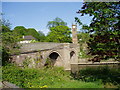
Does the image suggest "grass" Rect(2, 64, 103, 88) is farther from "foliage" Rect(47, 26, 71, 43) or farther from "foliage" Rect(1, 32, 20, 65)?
"foliage" Rect(47, 26, 71, 43)

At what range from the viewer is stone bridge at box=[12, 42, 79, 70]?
1431 cm

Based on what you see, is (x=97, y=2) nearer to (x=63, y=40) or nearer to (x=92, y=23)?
(x=92, y=23)

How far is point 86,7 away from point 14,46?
7.25 metres

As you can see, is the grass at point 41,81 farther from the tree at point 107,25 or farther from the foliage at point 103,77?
the tree at point 107,25

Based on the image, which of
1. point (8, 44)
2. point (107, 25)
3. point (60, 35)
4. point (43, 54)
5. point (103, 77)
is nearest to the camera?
point (107, 25)

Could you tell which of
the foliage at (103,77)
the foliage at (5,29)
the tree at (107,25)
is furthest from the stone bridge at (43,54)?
the tree at (107,25)

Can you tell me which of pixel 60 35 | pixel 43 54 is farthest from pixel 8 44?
pixel 60 35

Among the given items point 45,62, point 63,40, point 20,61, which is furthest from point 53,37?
point 20,61

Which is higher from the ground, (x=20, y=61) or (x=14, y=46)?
(x=14, y=46)

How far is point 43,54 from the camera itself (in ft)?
57.5

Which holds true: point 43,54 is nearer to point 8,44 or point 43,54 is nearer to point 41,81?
point 8,44

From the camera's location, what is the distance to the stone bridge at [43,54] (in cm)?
1431

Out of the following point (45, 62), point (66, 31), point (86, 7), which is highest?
point (66, 31)

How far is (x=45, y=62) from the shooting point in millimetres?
17328
